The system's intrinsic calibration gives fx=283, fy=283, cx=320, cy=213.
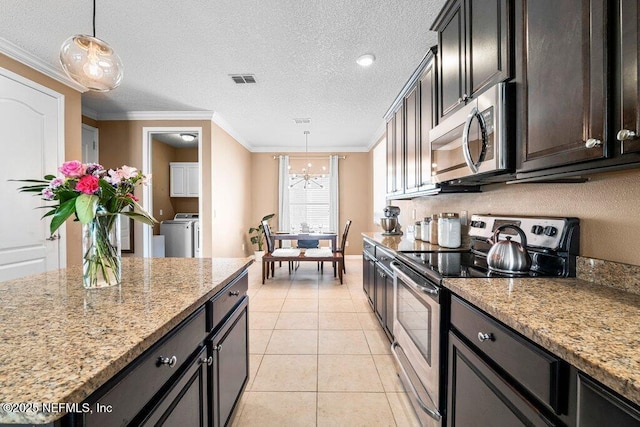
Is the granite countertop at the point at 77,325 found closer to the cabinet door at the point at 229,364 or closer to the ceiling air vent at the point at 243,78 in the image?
the cabinet door at the point at 229,364

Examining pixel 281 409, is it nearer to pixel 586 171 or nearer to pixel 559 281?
pixel 559 281

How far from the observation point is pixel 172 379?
35.9 inches

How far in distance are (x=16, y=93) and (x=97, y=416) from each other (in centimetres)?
346

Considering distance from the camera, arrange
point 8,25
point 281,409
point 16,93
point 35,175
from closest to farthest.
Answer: point 281,409
point 8,25
point 16,93
point 35,175

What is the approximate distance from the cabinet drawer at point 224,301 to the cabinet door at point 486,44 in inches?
63.6

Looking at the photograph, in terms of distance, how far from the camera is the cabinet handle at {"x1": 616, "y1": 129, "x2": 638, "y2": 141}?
0.76 m

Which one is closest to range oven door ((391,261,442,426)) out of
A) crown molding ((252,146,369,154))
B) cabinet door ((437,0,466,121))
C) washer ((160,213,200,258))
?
cabinet door ((437,0,466,121))

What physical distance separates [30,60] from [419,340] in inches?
162

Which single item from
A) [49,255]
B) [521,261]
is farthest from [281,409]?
[49,255]

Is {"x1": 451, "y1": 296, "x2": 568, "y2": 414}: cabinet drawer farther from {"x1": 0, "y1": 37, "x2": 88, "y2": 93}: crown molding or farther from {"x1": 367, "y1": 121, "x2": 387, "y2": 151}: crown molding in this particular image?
{"x1": 367, "y1": 121, "x2": 387, "y2": 151}: crown molding

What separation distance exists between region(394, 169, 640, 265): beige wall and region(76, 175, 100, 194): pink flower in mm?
2055

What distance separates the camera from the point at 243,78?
312 cm

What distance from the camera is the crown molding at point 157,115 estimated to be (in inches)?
166

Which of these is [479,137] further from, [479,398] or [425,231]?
[425,231]
